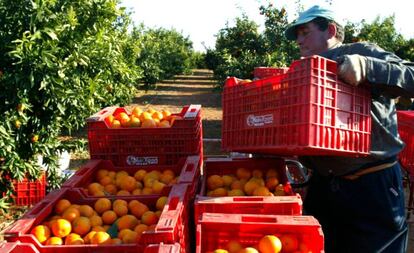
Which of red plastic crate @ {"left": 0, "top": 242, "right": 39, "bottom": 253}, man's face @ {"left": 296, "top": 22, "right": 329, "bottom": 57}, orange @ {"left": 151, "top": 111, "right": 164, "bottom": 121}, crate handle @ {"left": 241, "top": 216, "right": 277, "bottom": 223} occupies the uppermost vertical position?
man's face @ {"left": 296, "top": 22, "right": 329, "bottom": 57}

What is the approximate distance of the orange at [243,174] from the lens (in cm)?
279

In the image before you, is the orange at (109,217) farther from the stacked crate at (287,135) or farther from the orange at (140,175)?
the orange at (140,175)

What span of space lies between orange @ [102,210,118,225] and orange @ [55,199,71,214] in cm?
21

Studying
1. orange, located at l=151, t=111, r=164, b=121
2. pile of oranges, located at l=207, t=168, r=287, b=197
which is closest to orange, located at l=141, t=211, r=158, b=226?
pile of oranges, located at l=207, t=168, r=287, b=197

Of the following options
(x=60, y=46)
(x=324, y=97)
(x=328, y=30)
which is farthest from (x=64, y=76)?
(x=324, y=97)

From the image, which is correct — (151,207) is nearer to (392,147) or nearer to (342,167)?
(342,167)

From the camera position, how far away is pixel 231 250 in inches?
79.4

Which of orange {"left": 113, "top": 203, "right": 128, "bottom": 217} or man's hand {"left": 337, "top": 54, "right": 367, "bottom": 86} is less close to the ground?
man's hand {"left": 337, "top": 54, "right": 367, "bottom": 86}

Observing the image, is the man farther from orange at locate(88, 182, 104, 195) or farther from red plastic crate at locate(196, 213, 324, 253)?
orange at locate(88, 182, 104, 195)

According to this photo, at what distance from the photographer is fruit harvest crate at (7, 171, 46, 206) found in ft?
17.3

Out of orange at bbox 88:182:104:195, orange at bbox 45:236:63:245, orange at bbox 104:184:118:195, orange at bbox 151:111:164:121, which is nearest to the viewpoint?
orange at bbox 45:236:63:245

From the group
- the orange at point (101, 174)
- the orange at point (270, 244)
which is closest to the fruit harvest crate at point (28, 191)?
the orange at point (101, 174)

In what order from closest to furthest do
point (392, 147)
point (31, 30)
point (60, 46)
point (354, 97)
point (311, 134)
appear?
point (311, 134), point (354, 97), point (392, 147), point (31, 30), point (60, 46)

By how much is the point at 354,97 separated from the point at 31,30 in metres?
3.15
